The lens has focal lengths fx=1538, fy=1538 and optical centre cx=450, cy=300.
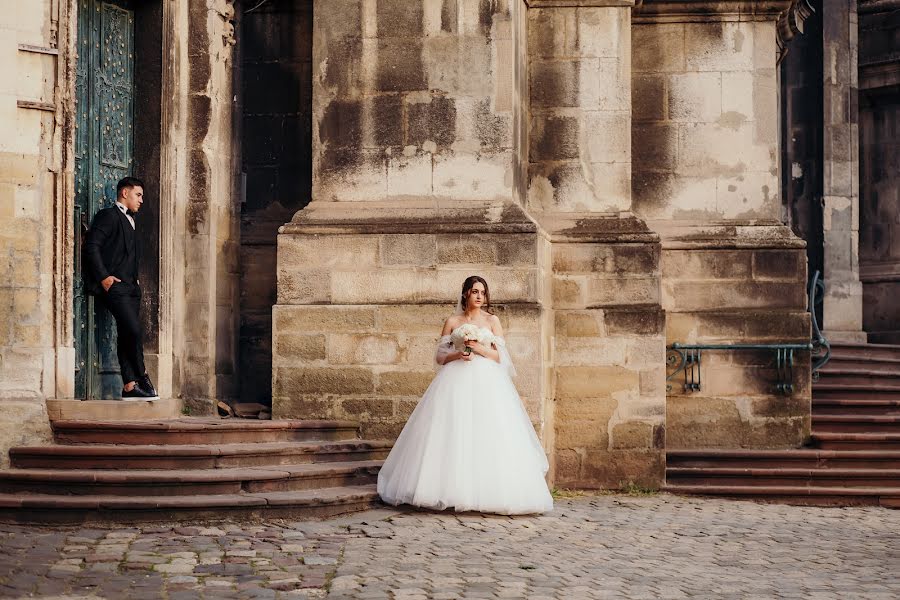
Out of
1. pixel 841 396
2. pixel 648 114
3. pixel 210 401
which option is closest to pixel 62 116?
pixel 210 401

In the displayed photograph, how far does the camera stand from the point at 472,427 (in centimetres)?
1113

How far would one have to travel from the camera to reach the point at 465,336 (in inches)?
444

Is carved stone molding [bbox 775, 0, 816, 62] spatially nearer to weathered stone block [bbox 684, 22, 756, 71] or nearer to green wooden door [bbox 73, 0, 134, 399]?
weathered stone block [bbox 684, 22, 756, 71]

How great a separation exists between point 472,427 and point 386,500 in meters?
0.81

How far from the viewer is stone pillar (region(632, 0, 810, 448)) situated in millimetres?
14086

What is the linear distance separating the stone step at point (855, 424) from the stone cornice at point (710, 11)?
12.7ft

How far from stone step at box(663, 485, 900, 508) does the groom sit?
15.2 feet

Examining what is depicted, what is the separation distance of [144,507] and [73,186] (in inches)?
114

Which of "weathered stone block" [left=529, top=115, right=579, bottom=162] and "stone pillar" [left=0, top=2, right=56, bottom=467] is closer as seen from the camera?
"stone pillar" [left=0, top=2, right=56, bottom=467]

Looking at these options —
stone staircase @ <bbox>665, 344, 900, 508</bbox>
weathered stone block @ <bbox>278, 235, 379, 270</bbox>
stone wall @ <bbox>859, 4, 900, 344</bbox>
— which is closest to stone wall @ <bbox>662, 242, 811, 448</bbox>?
stone staircase @ <bbox>665, 344, 900, 508</bbox>

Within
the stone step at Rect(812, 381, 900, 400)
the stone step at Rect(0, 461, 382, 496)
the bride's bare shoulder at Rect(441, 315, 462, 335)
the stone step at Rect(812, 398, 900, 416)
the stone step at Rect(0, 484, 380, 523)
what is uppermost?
the bride's bare shoulder at Rect(441, 315, 462, 335)

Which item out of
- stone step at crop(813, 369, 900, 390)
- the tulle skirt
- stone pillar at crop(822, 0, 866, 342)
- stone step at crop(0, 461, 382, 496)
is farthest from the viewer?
stone pillar at crop(822, 0, 866, 342)

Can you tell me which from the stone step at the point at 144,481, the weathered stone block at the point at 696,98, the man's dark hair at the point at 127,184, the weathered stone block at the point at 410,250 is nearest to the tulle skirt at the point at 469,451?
the stone step at the point at 144,481

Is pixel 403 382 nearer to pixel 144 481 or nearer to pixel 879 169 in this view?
pixel 144 481
